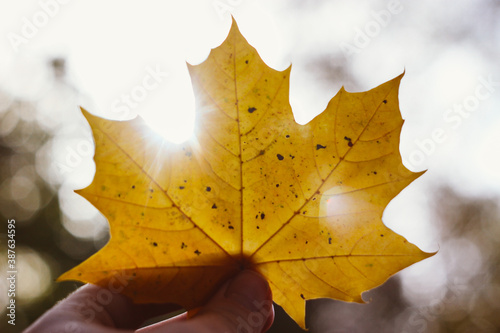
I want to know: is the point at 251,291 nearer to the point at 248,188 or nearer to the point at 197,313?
the point at 197,313

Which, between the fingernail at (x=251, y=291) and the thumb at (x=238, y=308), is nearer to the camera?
the thumb at (x=238, y=308)

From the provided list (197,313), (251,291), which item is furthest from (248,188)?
(197,313)

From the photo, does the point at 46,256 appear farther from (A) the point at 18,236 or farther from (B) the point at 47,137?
(B) the point at 47,137

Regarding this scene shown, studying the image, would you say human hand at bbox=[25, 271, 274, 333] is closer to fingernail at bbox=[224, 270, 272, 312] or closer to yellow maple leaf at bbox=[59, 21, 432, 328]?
fingernail at bbox=[224, 270, 272, 312]

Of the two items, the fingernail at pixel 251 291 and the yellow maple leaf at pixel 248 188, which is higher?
the yellow maple leaf at pixel 248 188

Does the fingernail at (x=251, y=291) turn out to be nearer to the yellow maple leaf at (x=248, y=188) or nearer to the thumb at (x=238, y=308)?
the thumb at (x=238, y=308)

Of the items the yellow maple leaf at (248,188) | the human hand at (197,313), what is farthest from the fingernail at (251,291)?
the yellow maple leaf at (248,188)

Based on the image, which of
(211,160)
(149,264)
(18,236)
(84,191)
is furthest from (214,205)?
(18,236)
